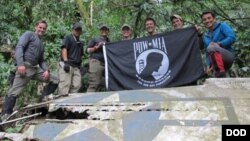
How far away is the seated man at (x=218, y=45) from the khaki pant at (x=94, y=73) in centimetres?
234

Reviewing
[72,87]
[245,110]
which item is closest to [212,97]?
[245,110]

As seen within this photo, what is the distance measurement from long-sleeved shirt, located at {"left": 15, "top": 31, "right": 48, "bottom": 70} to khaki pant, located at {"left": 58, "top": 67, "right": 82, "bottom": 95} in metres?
0.72

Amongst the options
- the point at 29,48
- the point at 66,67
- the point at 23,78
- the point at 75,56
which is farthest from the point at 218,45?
the point at 23,78

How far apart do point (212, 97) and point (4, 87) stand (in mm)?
6819

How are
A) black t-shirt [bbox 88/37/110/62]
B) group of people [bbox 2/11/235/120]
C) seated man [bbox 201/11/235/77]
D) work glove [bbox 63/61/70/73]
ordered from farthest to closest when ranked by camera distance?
black t-shirt [bbox 88/37/110/62] → work glove [bbox 63/61/70/73] → group of people [bbox 2/11/235/120] → seated man [bbox 201/11/235/77]

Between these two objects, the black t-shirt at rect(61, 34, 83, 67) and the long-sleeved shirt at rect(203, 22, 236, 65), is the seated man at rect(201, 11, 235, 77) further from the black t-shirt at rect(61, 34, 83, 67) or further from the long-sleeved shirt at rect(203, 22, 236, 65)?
the black t-shirt at rect(61, 34, 83, 67)

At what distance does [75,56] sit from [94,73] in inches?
21.5

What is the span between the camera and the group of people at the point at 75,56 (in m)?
6.62

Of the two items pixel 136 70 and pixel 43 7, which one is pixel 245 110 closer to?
pixel 136 70

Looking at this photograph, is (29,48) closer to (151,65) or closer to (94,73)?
(94,73)

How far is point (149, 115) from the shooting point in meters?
4.77

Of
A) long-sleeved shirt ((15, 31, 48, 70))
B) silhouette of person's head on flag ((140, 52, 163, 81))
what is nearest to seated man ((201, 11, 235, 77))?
silhouette of person's head on flag ((140, 52, 163, 81))

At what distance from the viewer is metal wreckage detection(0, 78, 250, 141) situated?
14.1 ft

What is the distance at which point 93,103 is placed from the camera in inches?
223
